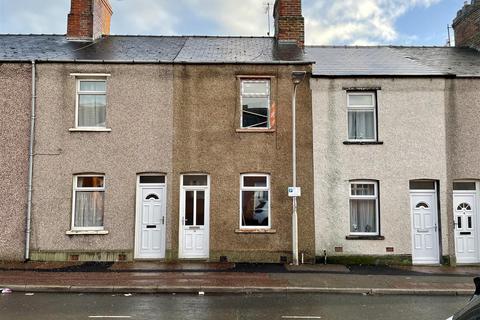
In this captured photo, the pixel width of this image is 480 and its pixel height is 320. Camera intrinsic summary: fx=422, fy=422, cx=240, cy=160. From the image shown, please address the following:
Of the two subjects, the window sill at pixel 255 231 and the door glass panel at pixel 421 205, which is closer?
the window sill at pixel 255 231

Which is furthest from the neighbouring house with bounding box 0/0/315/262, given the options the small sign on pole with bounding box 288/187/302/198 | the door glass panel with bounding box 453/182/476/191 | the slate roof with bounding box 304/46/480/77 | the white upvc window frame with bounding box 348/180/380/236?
the door glass panel with bounding box 453/182/476/191

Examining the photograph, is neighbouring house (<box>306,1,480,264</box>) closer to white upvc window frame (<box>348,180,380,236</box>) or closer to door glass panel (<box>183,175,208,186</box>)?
white upvc window frame (<box>348,180,380,236</box>)

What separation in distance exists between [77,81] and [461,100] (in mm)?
12661

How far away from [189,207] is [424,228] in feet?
25.1

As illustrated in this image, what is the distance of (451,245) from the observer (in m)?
13.5

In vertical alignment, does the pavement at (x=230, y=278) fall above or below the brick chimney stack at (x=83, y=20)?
below

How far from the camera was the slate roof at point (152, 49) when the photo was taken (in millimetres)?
14125

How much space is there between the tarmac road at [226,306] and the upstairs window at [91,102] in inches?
242

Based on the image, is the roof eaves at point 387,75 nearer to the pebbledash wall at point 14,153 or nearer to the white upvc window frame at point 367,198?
the white upvc window frame at point 367,198

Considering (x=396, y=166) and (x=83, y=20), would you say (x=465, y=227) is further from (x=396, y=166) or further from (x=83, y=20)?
(x=83, y=20)

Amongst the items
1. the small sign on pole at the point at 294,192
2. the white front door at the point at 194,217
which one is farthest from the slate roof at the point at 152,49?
the small sign on pole at the point at 294,192

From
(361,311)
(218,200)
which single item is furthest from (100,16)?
(361,311)

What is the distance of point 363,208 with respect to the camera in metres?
13.8

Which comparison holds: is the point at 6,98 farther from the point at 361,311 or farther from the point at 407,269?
the point at 407,269
